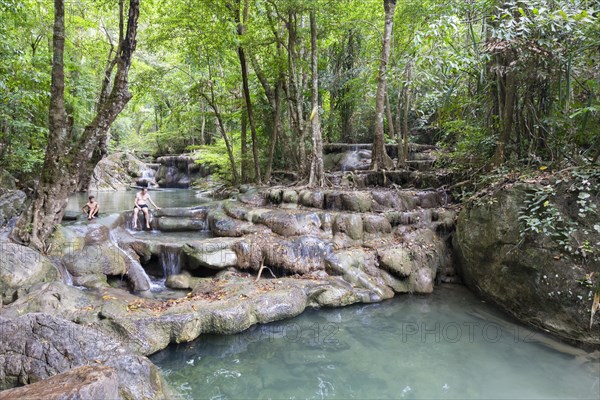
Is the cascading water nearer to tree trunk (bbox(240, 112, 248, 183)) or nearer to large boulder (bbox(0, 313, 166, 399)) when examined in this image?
tree trunk (bbox(240, 112, 248, 183))

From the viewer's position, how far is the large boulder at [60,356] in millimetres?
3525

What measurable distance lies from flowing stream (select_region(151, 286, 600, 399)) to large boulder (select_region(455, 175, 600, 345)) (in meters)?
0.40

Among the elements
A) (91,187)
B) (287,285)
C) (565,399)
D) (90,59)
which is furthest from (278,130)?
(91,187)

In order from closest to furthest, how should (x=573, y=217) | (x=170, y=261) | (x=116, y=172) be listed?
(x=573, y=217) < (x=170, y=261) < (x=116, y=172)

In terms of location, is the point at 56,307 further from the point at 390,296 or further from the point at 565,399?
the point at 565,399

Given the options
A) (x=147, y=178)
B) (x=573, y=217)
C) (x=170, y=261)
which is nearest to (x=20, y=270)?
(x=170, y=261)

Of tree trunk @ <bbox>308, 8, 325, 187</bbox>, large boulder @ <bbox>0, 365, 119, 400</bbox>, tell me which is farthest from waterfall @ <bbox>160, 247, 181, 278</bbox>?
large boulder @ <bbox>0, 365, 119, 400</bbox>

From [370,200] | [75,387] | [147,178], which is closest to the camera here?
[75,387]

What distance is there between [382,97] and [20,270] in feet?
32.7

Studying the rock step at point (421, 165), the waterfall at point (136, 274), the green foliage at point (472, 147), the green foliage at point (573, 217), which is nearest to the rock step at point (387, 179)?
the green foliage at point (472, 147)

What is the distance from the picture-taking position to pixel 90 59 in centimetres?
1442

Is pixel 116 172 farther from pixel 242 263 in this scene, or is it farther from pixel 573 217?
pixel 573 217

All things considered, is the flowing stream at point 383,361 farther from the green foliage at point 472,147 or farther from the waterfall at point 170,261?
the green foliage at point 472,147

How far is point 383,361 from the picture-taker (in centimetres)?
493
